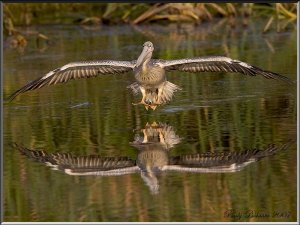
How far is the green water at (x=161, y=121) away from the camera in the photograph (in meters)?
7.17

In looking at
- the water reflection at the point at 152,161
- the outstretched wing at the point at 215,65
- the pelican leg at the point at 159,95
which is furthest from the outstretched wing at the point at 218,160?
the pelican leg at the point at 159,95

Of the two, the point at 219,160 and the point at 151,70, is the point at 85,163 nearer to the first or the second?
the point at 219,160

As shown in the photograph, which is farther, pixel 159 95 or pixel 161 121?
pixel 159 95

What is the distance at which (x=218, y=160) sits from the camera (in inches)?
336

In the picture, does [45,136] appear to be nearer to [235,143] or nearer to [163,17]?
[235,143]

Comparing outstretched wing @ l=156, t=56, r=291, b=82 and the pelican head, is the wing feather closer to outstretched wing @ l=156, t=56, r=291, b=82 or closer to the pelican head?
outstretched wing @ l=156, t=56, r=291, b=82

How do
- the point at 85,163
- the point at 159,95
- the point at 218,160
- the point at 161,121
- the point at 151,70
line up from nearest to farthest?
1. the point at 218,160
2. the point at 85,163
3. the point at 161,121
4. the point at 151,70
5. the point at 159,95

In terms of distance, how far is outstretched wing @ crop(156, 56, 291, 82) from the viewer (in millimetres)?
10398

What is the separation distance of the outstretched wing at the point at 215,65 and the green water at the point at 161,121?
45 cm

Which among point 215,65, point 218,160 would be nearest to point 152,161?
point 218,160

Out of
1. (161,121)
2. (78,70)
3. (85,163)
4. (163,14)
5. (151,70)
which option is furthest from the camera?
(163,14)

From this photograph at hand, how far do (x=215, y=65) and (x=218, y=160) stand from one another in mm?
2572

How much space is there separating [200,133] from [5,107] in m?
3.04

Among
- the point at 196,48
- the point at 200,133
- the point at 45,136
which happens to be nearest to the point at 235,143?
the point at 200,133
